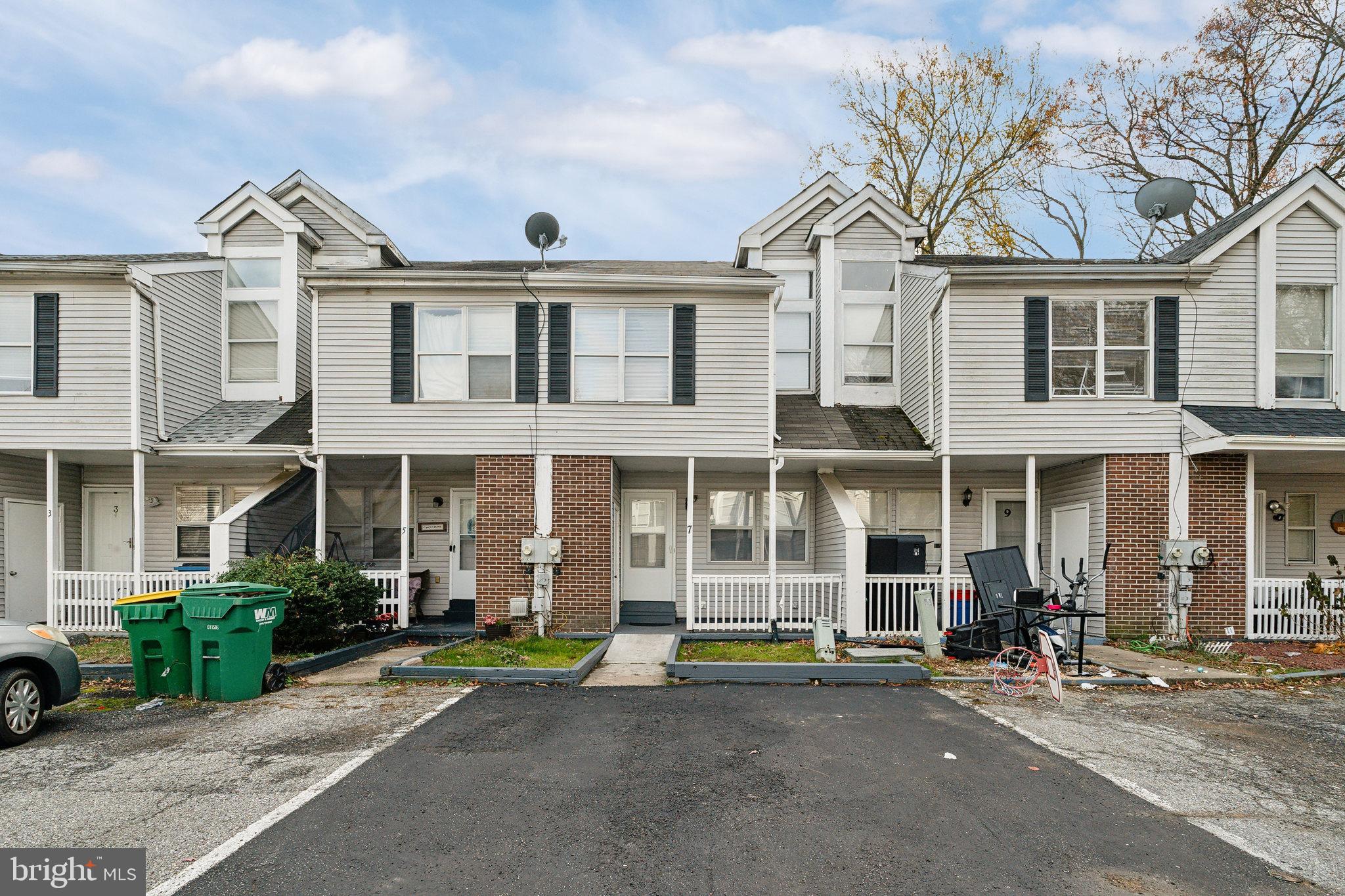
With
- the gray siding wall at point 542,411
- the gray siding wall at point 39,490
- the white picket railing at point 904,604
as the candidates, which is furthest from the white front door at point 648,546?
the gray siding wall at point 39,490

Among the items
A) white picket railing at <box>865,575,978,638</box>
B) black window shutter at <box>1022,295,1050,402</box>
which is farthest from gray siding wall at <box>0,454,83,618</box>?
black window shutter at <box>1022,295,1050,402</box>

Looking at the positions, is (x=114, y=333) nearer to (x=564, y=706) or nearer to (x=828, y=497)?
(x=564, y=706)

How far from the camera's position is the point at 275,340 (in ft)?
46.0

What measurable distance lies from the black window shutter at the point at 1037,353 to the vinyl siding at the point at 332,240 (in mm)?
11511

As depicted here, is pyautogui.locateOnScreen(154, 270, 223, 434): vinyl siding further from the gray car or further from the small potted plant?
the gray car

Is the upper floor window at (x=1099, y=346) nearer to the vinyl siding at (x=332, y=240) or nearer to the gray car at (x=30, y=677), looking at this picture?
the vinyl siding at (x=332, y=240)

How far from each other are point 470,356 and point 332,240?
4.80 meters

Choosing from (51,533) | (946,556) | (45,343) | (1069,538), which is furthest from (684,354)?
(51,533)

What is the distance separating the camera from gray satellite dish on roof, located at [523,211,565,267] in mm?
13953

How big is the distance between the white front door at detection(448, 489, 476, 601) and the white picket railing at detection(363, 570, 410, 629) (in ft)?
3.76

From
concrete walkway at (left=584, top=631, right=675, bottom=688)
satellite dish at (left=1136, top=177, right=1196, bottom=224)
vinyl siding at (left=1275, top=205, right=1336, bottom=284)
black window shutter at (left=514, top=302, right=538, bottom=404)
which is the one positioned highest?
satellite dish at (left=1136, top=177, right=1196, bottom=224)

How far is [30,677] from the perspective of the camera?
21.6 feet

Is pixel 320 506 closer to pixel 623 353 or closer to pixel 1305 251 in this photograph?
pixel 623 353

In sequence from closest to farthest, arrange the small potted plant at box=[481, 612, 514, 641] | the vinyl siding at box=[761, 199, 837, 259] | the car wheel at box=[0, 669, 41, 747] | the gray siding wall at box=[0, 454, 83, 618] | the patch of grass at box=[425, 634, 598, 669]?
A: the car wheel at box=[0, 669, 41, 747]
the patch of grass at box=[425, 634, 598, 669]
the small potted plant at box=[481, 612, 514, 641]
the gray siding wall at box=[0, 454, 83, 618]
the vinyl siding at box=[761, 199, 837, 259]
